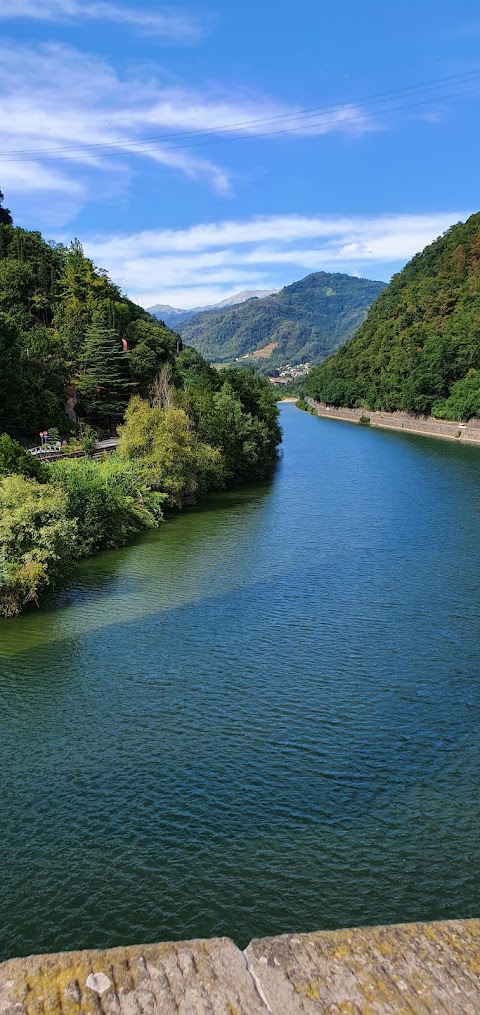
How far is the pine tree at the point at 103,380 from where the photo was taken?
5716 centimetres

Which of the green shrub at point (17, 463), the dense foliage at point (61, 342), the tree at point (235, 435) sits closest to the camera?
the green shrub at point (17, 463)

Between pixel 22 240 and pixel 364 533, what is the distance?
5764 cm

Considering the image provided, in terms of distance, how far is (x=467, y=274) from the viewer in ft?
350

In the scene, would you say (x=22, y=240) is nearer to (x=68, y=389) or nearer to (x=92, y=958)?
(x=68, y=389)

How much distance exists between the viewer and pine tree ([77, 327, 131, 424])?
57.2 m

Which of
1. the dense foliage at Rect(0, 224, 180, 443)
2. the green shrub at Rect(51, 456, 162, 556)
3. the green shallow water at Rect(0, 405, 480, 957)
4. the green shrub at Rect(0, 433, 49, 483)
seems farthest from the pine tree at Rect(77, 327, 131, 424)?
the green shallow water at Rect(0, 405, 480, 957)

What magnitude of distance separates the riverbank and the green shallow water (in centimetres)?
4838

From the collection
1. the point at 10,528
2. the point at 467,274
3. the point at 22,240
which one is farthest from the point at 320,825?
the point at 467,274

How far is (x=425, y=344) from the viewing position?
317ft

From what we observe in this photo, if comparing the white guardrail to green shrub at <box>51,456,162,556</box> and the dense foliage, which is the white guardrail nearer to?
the dense foliage

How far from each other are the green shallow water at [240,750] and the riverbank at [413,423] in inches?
1905

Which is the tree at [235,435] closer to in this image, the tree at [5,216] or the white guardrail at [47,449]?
the white guardrail at [47,449]

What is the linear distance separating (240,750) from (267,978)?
28.3 feet

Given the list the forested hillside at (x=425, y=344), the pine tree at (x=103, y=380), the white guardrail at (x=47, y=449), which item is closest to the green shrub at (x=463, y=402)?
the forested hillside at (x=425, y=344)
